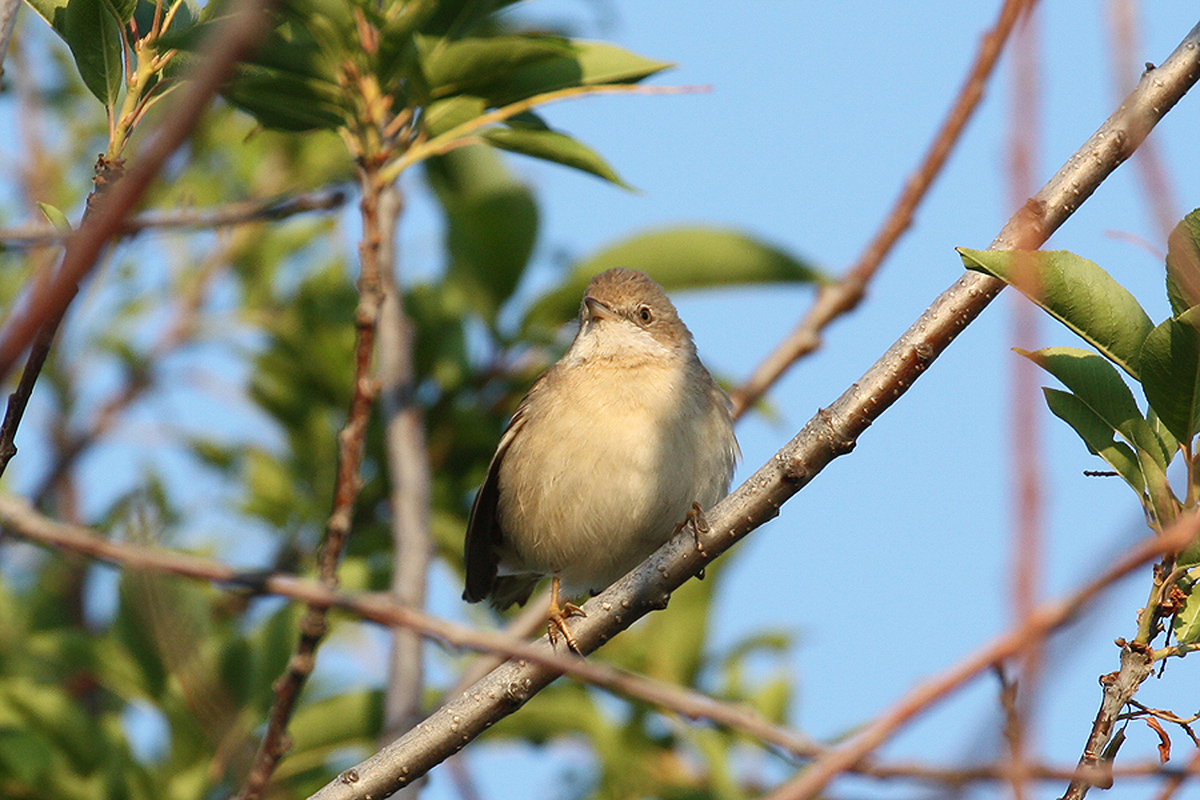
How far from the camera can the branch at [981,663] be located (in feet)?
3.25

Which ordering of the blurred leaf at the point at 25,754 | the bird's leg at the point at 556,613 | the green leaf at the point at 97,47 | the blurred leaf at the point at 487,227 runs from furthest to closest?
the blurred leaf at the point at 487,227 < the blurred leaf at the point at 25,754 < the bird's leg at the point at 556,613 < the green leaf at the point at 97,47

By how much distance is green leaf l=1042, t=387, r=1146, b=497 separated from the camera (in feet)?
9.21

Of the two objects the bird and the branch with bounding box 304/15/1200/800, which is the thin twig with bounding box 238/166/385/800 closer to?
the branch with bounding box 304/15/1200/800

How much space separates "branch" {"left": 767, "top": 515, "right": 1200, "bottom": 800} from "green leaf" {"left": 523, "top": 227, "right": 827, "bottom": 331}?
409 cm

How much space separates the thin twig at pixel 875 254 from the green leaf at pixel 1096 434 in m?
0.70

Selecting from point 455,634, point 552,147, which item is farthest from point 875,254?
point 455,634

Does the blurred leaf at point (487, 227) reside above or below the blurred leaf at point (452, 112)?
below

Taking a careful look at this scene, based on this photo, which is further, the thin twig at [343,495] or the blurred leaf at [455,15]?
the blurred leaf at [455,15]

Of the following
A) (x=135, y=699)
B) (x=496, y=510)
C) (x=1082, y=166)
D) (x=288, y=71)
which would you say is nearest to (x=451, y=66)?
(x=288, y=71)

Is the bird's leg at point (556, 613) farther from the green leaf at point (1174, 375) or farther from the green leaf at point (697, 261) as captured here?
the green leaf at point (1174, 375)

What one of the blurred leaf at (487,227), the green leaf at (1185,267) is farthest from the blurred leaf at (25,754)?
the green leaf at (1185,267)

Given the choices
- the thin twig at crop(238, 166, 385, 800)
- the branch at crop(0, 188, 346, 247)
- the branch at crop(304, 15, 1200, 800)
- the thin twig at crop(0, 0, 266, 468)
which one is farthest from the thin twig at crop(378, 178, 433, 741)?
the thin twig at crop(0, 0, 266, 468)

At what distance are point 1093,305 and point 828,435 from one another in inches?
23.8

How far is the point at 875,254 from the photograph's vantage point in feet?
13.8
